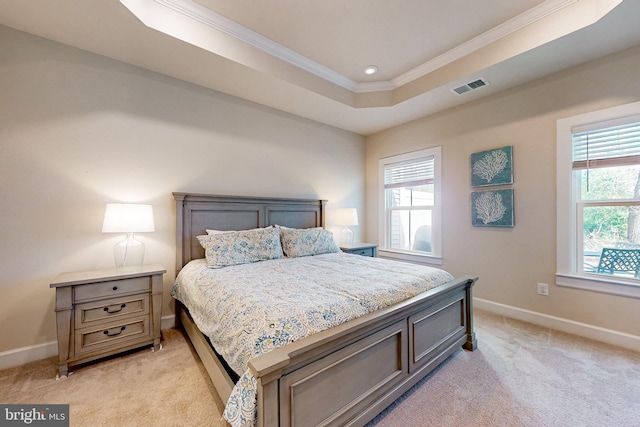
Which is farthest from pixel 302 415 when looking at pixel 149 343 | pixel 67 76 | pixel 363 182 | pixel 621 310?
pixel 363 182

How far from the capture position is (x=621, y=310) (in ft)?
7.61

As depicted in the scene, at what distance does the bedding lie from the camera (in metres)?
1.18

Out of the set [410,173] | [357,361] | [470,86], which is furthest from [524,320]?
[470,86]

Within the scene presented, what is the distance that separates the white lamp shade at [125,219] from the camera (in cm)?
216

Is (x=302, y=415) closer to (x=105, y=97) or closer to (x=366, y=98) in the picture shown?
(x=105, y=97)

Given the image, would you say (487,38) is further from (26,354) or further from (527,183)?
(26,354)

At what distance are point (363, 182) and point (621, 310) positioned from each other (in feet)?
11.1

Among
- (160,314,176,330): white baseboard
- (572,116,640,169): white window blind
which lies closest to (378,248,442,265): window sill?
(572,116,640,169): white window blind

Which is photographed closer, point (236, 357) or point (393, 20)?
point (236, 357)

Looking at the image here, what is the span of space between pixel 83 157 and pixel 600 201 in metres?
4.84

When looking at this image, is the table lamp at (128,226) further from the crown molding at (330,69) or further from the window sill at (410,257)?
the window sill at (410,257)

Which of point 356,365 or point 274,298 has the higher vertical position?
point 274,298

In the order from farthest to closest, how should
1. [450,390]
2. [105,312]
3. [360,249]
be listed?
[360,249] → [105,312] → [450,390]

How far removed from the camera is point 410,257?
397cm
